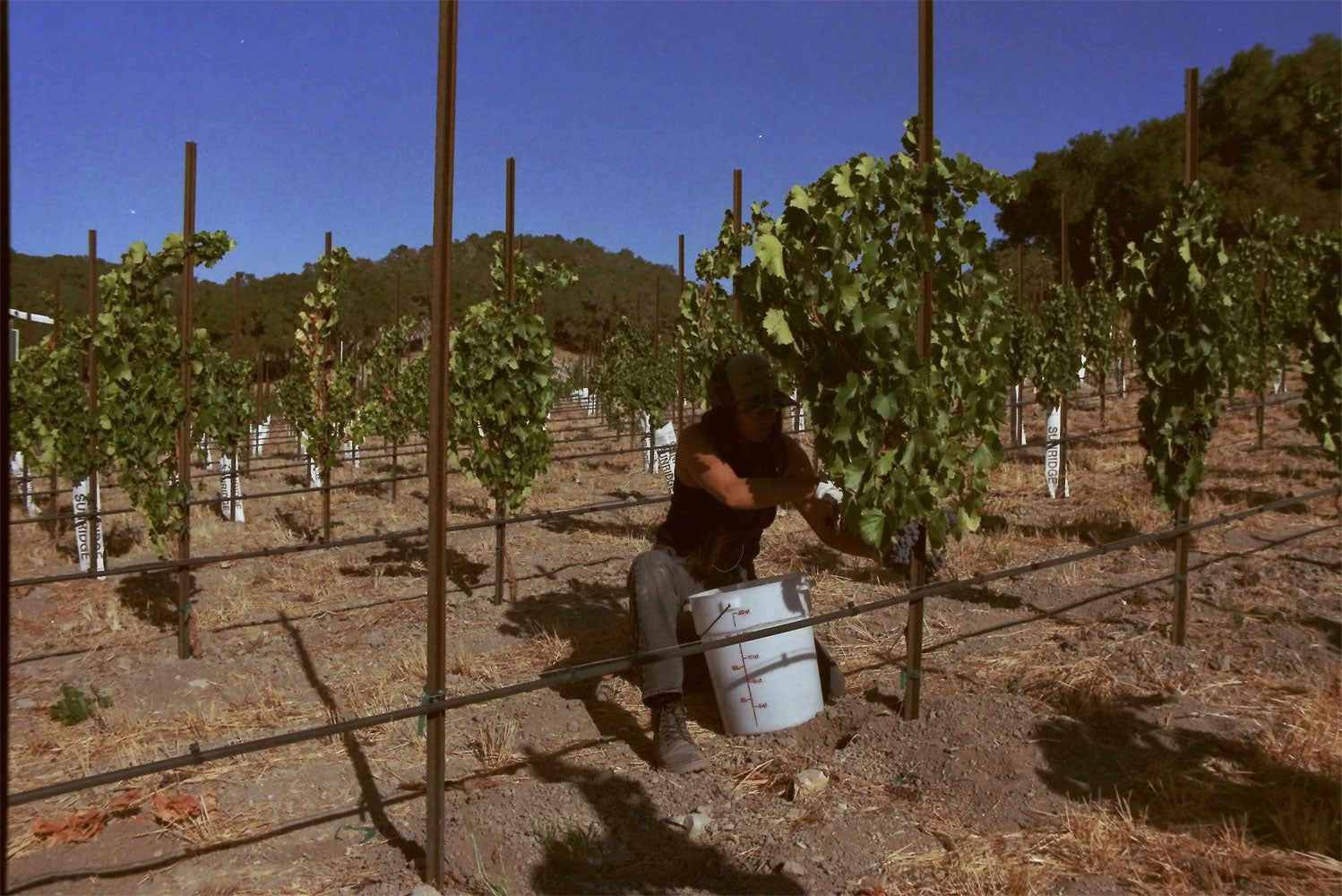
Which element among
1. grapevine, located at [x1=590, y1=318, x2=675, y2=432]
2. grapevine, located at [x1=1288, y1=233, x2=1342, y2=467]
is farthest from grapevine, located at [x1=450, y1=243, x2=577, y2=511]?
grapevine, located at [x1=590, y1=318, x2=675, y2=432]

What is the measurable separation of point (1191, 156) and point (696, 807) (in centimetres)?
416

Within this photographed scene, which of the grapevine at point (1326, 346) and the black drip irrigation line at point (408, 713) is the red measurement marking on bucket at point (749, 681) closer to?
the black drip irrigation line at point (408, 713)

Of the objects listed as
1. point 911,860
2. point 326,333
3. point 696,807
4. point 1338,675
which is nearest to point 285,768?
point 696,807

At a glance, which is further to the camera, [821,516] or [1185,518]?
[1185,518]

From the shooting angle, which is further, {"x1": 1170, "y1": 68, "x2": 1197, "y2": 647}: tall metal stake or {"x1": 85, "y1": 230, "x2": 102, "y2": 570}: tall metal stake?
{"x1": 85, "y1": 230, "x2": 102, "y2": 570}: tall metal stake

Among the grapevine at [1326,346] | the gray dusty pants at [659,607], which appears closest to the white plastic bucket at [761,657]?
the gray dusty pants at [659,607]

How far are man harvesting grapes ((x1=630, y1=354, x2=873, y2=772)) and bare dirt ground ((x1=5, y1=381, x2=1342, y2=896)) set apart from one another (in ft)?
0.84

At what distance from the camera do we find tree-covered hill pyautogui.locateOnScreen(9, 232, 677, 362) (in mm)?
31625

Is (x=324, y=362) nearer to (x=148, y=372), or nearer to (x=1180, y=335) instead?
(x=148, y=372)

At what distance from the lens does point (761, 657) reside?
12.0 ft

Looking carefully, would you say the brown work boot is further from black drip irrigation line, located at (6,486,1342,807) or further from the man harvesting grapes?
black drip irrigation line, located at (6,486,1342,807)

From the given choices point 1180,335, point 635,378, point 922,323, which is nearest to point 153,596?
point 922,323

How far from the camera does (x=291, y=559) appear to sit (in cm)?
842

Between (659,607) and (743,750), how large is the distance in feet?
2.06
